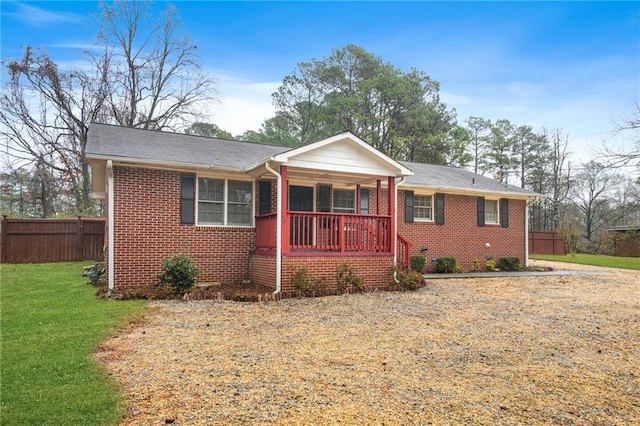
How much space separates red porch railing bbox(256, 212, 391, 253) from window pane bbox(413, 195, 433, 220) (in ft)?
12.5

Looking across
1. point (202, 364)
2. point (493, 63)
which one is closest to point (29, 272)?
point (202, 364)

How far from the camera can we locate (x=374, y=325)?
21.4ft

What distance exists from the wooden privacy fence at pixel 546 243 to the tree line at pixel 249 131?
923mm

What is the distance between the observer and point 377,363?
4.61 metres

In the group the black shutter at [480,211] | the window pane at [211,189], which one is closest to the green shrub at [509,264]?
the black shutter at [480,211]

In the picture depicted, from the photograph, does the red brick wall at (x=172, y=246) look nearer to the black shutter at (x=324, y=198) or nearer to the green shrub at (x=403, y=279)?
the green shrub at (x=403, y=279)

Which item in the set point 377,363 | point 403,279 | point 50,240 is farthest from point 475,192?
point 50,240

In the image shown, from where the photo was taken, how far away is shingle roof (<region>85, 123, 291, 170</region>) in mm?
9469

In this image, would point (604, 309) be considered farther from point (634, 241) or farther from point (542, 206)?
point (542, 206)

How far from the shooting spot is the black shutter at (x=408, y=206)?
545 inches

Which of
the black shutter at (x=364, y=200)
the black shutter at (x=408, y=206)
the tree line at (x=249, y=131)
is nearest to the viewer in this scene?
the black shutter at (x=364, y=200)

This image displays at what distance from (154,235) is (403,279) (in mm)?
6064

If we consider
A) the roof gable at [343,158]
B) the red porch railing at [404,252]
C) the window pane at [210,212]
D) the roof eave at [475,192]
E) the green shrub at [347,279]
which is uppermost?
the roof gable at [343,158]

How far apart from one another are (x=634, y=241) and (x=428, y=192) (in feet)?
69.8
